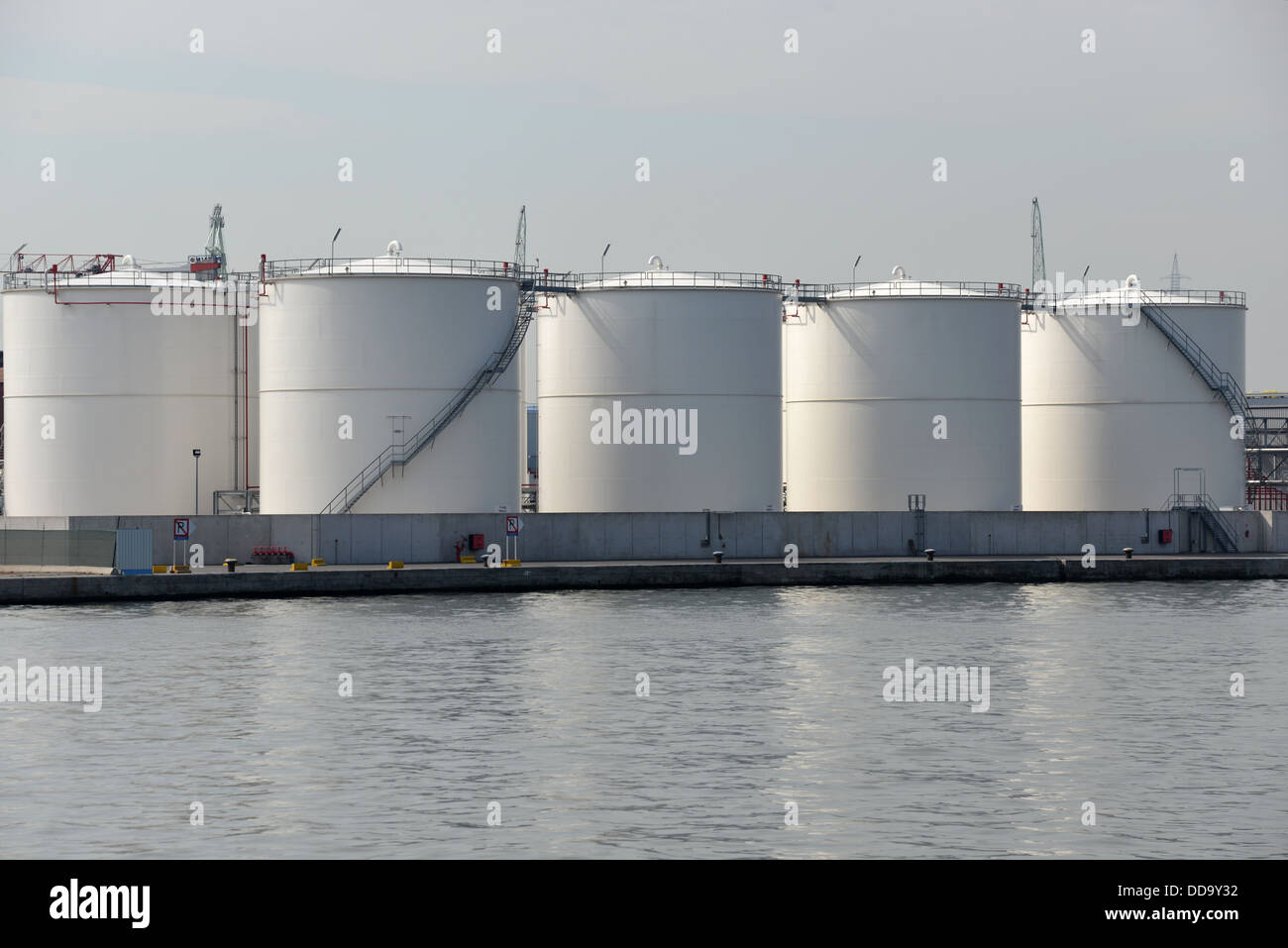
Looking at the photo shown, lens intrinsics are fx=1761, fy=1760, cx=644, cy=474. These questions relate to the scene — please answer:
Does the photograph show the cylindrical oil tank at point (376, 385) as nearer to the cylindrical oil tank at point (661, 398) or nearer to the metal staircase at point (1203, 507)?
the cylindrical oil tank at point (661, 398)

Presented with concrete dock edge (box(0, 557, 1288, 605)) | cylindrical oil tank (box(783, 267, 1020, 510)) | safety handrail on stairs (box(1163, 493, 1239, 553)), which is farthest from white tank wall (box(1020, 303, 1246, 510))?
concrete dock edge (box(0, 557, 1288, 605))

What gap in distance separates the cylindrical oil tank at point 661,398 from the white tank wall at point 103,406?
513 inches

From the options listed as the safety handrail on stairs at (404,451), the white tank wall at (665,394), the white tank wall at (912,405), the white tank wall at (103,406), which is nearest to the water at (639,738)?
the safety handrail on stairs at (404,451)

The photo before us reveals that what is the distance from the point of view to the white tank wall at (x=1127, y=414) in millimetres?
71500

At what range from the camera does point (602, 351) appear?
Result: 63.3 metres

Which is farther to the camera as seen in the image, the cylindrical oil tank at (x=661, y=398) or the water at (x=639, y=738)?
the cylindrical oil tank at (x=661, y=398)

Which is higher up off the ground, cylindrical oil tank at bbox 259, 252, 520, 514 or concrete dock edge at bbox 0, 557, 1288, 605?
cylindrical oil tank at bbox 259, 252, 520, 514

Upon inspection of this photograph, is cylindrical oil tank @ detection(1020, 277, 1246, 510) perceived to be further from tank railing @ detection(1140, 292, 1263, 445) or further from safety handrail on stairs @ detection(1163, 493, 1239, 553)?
safety handrail on stairs @ detection(1163, 493, 1239, 553)

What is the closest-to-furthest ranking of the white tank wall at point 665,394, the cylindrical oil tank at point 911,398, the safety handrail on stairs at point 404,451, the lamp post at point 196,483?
the safety handrail on stairs at point 404,451, the white tank wall at point 665,394, the lamp post at point 196,483, the cylindrical oil tank at point 911,398

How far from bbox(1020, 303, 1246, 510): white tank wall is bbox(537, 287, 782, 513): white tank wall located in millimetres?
15671

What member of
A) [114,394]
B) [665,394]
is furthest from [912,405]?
[114,394]

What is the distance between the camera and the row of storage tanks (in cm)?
5938

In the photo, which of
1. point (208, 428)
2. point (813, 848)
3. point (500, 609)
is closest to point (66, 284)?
point (208, 428)

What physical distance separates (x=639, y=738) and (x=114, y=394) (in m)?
40.5
